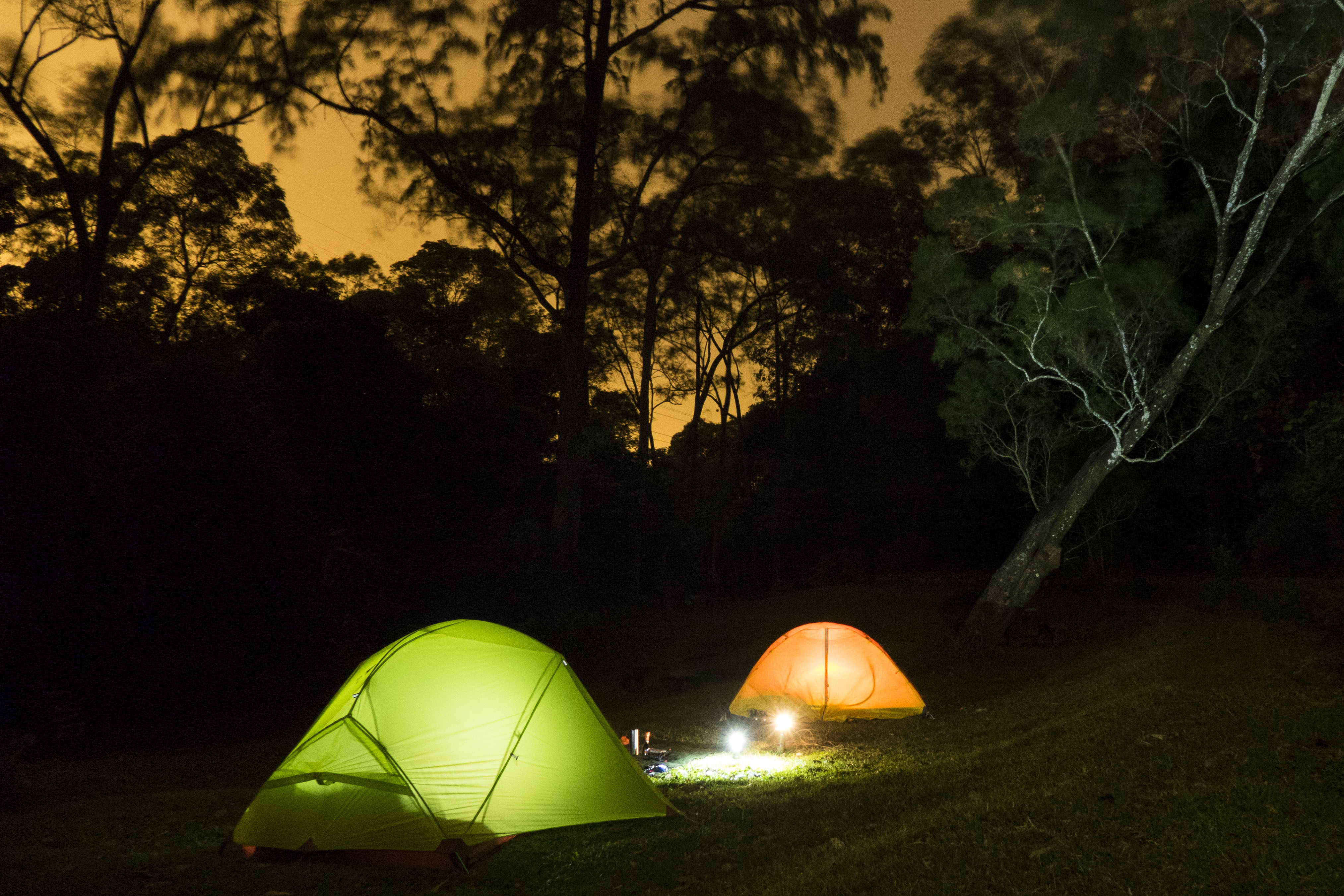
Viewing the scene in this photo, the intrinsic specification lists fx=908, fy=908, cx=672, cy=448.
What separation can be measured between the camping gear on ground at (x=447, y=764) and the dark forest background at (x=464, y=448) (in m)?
7.37

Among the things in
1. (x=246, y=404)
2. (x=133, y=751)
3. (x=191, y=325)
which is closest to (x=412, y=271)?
(x=191, y=325)

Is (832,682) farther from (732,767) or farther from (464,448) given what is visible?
(464,448)

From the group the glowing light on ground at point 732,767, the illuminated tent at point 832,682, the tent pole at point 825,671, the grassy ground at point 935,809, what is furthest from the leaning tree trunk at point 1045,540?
the glowing light on ground at point 732,767

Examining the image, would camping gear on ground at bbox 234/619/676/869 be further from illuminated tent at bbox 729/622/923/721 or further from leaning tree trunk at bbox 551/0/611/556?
leaning tree trunk at bbox 551/0/611/556

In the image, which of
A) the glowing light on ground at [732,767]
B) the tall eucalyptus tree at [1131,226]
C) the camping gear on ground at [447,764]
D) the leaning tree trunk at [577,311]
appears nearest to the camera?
the camping gear on ground at [447,764]

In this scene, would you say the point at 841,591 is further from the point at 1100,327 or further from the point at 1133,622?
the point at 1100,327

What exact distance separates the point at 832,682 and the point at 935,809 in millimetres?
5515

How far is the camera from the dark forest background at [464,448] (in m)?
12.6

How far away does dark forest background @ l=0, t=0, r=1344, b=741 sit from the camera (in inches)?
498

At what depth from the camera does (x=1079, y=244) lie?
47.5 feet

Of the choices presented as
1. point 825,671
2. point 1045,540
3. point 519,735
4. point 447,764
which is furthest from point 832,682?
point 447,764

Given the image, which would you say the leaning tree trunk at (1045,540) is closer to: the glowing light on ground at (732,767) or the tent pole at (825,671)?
the tent pole at (825,671)

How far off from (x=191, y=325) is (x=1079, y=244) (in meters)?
20.6

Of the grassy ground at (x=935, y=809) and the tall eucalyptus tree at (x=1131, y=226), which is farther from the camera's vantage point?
the tall eucalyptus tree at (x=1131, y=226)
